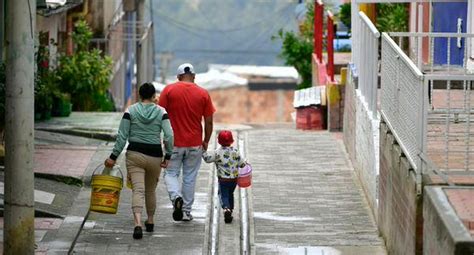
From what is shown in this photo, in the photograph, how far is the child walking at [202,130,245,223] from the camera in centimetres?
1462

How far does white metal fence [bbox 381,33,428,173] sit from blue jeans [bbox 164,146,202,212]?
206 centimetres

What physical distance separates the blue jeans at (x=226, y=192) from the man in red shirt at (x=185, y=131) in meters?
0.31

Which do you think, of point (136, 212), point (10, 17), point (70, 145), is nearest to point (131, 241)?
point (136, 212)

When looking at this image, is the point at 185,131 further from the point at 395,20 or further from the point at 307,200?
the point at 395,20

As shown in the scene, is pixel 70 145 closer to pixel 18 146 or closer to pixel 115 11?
pixel 18 146

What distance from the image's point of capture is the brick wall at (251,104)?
50031 millimetres

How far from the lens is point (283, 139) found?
21.5 meters

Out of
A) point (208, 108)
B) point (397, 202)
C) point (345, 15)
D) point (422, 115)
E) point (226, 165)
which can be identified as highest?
point (345, 15)

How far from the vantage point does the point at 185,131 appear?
14.7m

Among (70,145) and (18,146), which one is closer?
(18,146)

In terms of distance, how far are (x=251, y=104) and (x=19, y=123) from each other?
39.3 m

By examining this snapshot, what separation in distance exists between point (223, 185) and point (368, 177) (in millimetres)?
2173

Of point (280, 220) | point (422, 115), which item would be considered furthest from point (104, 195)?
point (422, 115)

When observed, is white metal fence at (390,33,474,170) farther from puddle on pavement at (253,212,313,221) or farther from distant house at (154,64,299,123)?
distant house at (154,64,299,123)
